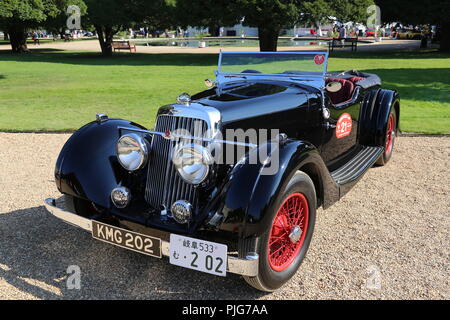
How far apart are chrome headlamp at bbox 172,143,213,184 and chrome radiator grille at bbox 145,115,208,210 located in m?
0.21

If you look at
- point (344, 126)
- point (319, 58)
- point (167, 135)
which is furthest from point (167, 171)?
point (344, 126)

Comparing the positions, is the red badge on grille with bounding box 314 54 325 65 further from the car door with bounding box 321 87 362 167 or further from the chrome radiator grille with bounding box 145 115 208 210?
the chrome radiator grille with bounding box 145 115 208 210

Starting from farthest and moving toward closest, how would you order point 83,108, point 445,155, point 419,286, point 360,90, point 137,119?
point 83,108 → point 137,119 → point 445,155 → point 360,90 → point 419,286

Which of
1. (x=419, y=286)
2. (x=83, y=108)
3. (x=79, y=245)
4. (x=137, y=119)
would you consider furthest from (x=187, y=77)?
(x=419, y=286)

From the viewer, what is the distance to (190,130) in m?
3.09

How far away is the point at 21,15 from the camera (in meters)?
23.3

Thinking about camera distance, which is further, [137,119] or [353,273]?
[137,119]

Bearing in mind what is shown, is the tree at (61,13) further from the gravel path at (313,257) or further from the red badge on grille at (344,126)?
the red badge on grille at (344,126)

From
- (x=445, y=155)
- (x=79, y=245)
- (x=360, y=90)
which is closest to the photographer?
(x=79, y=245)

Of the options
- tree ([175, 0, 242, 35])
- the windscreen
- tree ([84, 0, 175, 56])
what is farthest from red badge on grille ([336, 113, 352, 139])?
tree ([84, 0, 175, 56])

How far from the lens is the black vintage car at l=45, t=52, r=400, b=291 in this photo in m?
2.61

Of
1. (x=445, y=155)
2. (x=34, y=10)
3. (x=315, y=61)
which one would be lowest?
(x=445, y=155)
